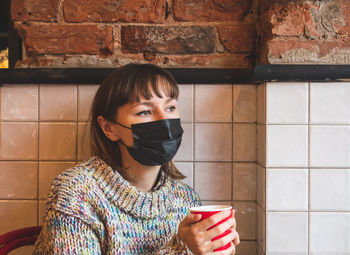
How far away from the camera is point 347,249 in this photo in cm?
131

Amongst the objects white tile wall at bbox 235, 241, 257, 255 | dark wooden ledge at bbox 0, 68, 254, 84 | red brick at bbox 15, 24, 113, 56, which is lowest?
white tile wall at bbox 235, 241, 257, 255

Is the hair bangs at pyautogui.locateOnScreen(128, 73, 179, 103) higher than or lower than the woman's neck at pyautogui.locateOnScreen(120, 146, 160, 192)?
higher

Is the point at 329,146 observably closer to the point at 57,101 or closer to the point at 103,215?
the point at 103,215

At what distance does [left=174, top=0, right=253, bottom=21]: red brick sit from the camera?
1.47 metres

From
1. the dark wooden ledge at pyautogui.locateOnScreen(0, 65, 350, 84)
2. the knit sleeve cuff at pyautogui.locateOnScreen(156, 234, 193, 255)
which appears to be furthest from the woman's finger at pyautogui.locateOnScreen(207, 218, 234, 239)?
the dark wooden ledge at pyautogui.locateOnScreen(0, 65, 350, 84)

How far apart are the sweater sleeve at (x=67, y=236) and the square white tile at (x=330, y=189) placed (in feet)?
2.75

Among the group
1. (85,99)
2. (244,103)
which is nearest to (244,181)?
(244,103)

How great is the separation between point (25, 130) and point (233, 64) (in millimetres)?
961

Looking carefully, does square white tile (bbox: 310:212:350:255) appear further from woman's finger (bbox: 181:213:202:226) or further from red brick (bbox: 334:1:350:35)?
red brick (bbox: 334:1:350:35)

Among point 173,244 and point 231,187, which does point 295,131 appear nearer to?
point 231,187

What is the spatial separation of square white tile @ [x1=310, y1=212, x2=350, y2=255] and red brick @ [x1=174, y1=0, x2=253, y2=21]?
0.90 m

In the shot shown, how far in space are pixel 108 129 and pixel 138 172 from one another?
0.64ft

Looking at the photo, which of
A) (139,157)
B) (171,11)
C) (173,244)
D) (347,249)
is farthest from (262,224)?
(171,11)

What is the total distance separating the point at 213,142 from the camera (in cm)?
149
